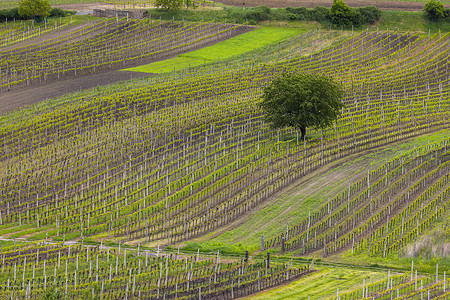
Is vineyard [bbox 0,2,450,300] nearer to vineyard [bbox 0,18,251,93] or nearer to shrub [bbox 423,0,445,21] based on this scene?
vineyard [bbox 0,18,251,93]

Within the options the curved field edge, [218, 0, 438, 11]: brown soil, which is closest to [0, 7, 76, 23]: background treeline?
[218, 0, 438, 11]: brown soil

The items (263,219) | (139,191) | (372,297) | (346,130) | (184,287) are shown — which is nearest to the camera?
(372,297)

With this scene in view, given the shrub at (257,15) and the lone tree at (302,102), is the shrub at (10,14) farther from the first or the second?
the lone tree at (302,102)

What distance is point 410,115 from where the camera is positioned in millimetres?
83062

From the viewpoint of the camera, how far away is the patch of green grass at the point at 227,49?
107 m

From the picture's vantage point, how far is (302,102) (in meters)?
74.2

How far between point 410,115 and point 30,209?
3882 cm

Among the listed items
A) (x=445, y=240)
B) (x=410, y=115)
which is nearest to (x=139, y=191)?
(x=445, y=240)

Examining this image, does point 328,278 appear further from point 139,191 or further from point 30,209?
point 30,209

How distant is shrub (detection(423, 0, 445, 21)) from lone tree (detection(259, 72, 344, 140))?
51.6m

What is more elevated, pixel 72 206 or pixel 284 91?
pixel 284 91

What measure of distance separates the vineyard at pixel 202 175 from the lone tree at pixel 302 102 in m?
1.93

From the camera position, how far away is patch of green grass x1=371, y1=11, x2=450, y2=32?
120375 mm

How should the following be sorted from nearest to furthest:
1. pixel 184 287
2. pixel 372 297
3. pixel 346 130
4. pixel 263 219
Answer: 1. pixel 372 297
2. pixel 184 287
3. pixel 263 219
4. pixel 346 130
